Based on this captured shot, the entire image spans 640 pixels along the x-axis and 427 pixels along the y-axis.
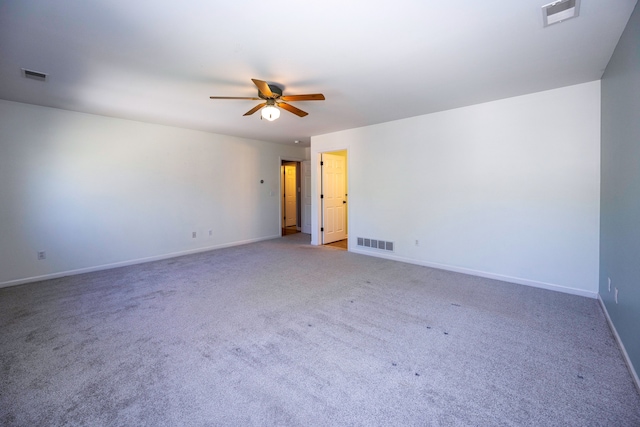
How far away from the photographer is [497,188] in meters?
3.82

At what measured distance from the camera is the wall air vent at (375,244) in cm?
508

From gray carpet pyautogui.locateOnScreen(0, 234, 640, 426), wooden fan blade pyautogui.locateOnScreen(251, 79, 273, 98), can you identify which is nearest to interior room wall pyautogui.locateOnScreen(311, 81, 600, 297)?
gray carpet pyautogui.locateOnScreen(0, 234, 640, 426)

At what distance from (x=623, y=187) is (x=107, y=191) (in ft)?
20.7

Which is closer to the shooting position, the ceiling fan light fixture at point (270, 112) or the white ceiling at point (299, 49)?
the white ceiling at point (299, 49)

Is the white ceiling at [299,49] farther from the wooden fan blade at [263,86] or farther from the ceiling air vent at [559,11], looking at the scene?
the wooden fan blade at [263,86]

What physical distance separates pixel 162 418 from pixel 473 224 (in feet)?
13.6

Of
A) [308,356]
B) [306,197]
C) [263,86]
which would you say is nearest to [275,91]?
[263,86]

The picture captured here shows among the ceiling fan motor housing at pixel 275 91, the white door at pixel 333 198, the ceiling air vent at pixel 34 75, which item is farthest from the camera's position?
the white door at pixel 333 198

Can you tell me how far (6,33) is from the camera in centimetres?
211

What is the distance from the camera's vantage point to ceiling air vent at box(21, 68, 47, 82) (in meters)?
2.77

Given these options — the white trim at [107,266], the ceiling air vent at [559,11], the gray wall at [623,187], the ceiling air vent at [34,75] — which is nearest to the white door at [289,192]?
the white trim at [107,266]

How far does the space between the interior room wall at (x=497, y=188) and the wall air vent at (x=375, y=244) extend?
0.33 feet

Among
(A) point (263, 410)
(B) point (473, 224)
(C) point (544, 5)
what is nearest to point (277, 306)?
(A) point (263, 410)

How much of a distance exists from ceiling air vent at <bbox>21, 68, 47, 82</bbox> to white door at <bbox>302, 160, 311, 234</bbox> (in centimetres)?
559
